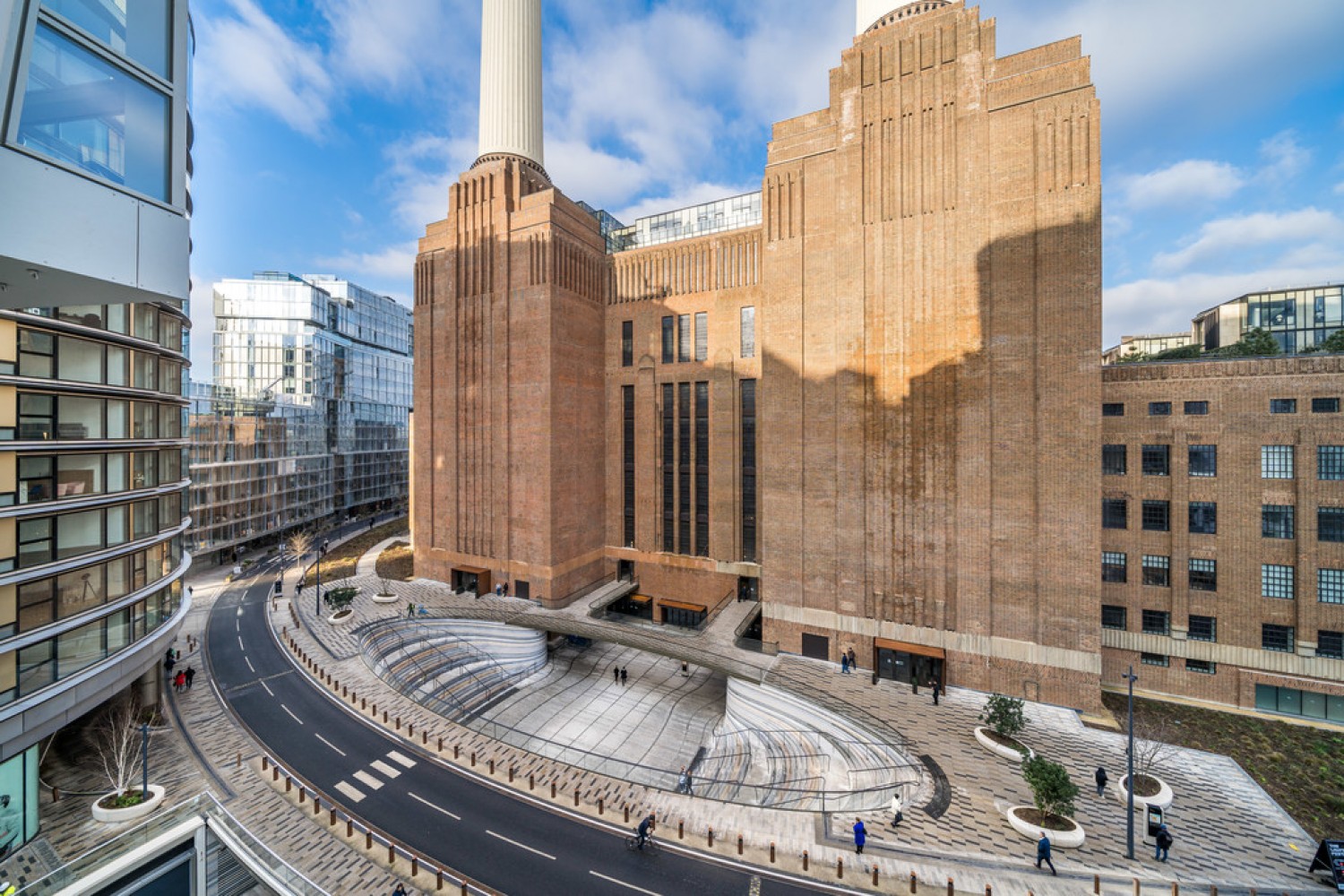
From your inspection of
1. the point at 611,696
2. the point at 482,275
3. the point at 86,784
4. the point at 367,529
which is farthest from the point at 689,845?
the point at 367,529

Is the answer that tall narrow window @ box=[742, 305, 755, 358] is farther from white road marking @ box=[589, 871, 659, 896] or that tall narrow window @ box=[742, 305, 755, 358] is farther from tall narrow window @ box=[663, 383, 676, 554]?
white road marking @ box=[589, 871, 659, 896]

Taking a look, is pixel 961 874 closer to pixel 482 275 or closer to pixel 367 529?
pixel 482 275

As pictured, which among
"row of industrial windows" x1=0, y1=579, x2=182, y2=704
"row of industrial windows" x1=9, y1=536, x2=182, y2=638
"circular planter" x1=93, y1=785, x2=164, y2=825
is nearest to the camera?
"row of industrial windows" x1=0, y1=579, x2=182, y2=704

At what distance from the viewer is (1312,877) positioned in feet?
52.0

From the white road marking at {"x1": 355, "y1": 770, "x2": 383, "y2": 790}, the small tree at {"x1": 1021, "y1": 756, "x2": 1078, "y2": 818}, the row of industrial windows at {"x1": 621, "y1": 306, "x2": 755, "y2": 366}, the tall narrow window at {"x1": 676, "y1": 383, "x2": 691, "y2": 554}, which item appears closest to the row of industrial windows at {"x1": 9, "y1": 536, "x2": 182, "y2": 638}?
the white road marking at {"x1": 355, "y1": 770, "x2": 383, "y2": 790}

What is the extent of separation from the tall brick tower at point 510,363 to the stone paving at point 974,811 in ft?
43.6

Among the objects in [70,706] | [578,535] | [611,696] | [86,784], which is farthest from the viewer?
[578,535]

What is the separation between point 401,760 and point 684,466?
25.6m

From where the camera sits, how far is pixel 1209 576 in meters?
26.7

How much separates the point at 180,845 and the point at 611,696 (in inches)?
813

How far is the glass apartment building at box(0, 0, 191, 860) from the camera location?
15.2ft

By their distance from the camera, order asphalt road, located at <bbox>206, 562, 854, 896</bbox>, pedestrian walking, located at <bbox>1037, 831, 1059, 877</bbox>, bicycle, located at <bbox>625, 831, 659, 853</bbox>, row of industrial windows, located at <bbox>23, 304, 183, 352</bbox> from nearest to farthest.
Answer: pedestrian walking, located at <bbox>1037, 831, 1059, 877</bbox> < asphalt road, located at <bbox>206, 562, 854, 896</bbox> < bicycle, located at <bbox>625, 831, 659, 853</bbox> < row of industrial windows, located at <bbox>23, 304, 183, 352</bbox>

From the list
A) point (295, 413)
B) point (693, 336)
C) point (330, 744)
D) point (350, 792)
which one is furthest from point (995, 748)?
point (295, 413)

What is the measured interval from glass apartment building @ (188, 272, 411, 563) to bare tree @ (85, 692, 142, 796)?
31781 millimetres
